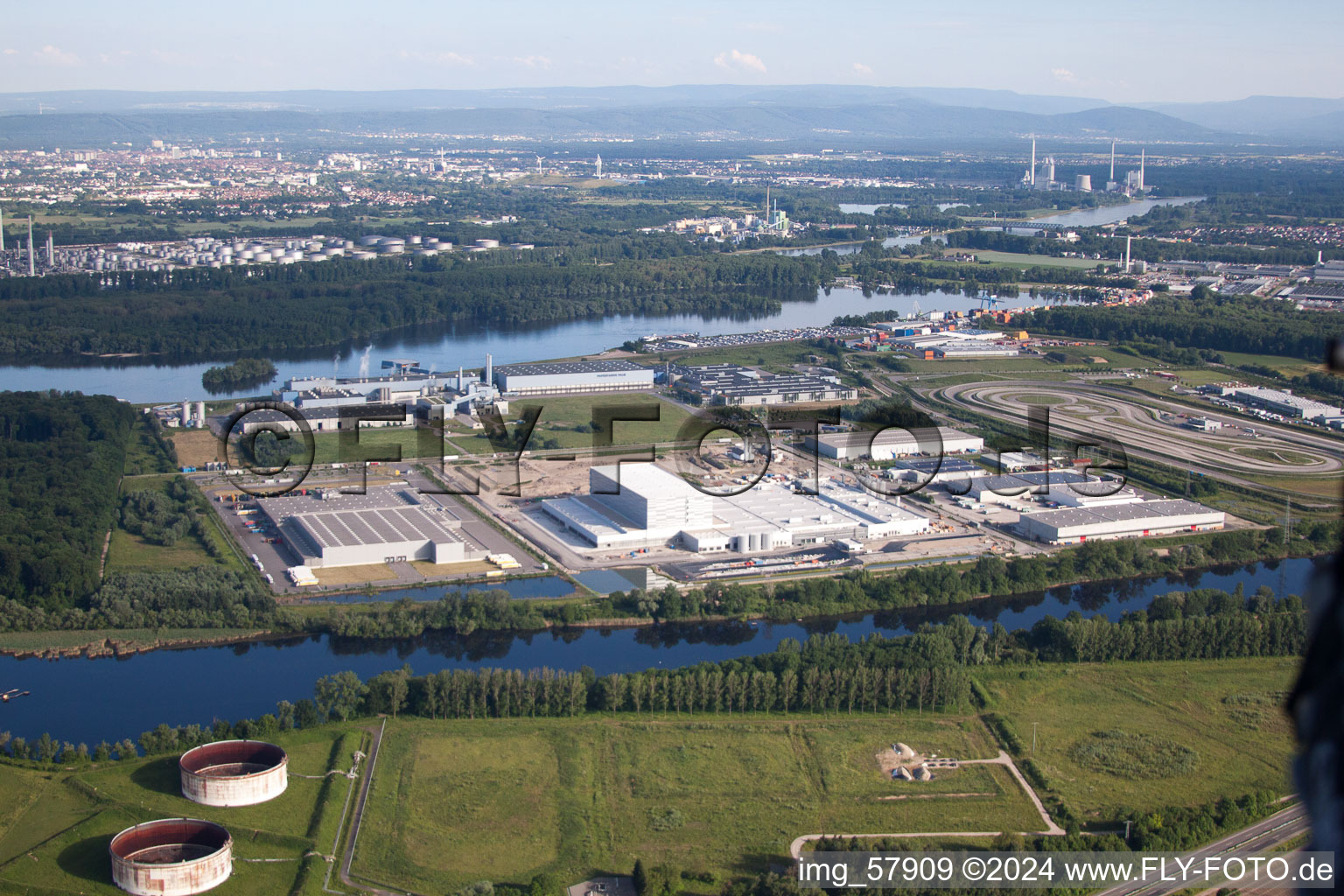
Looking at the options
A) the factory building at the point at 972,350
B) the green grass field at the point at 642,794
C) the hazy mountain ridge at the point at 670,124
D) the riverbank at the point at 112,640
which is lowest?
the riverbank at the point at 112,640

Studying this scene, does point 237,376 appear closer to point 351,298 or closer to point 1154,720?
point 351,298

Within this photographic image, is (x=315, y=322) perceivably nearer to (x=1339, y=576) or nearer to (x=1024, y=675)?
(x=1024, y=675)

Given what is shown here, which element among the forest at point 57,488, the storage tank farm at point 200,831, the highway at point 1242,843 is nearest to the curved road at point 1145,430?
the highway at point 1242,843

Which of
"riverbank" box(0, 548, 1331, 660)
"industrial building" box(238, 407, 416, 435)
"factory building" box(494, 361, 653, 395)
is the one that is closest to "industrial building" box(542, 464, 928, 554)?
"riverbank" box(0, 548, 1331, 660)

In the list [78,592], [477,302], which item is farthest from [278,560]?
[477,302]

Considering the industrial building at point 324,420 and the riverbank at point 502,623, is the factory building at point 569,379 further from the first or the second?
the riverbank at point 502,623

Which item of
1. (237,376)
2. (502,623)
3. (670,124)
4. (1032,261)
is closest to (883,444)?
(502,623)
